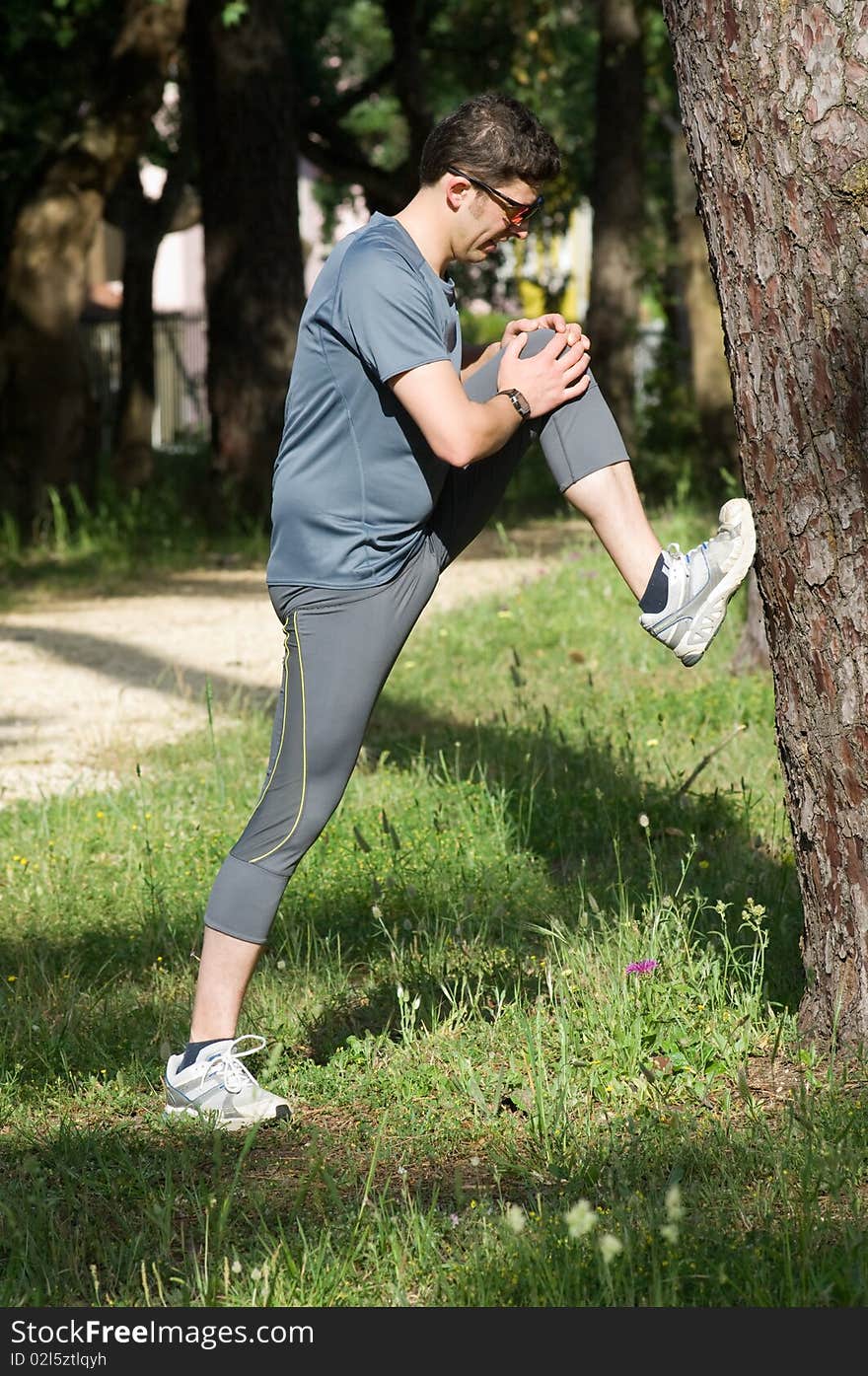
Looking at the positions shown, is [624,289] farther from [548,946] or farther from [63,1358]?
[63,1358]

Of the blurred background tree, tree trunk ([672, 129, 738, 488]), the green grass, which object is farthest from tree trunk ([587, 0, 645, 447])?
the green grass

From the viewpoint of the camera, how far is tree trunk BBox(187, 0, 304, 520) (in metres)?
12.7

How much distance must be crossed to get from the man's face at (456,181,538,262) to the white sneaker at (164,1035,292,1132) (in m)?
1.69

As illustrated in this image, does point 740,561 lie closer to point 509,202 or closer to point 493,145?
point 509,202

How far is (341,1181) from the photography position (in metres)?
3.25

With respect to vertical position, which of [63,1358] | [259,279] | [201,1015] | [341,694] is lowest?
[63,1358]

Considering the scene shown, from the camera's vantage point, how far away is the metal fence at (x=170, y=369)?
30013 millimetres

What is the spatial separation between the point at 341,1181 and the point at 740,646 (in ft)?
15.2

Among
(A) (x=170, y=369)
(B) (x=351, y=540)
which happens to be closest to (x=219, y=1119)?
(B) (x=351, y=540)

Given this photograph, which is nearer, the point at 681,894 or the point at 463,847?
the point at 681,894

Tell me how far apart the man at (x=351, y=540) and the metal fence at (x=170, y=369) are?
2593cm

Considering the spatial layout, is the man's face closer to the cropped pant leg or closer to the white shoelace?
the cropped pant leg

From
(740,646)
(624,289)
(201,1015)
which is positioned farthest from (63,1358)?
(624,289)

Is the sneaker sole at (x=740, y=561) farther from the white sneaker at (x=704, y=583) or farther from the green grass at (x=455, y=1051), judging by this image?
the green grass at (x=455, y=1051)
